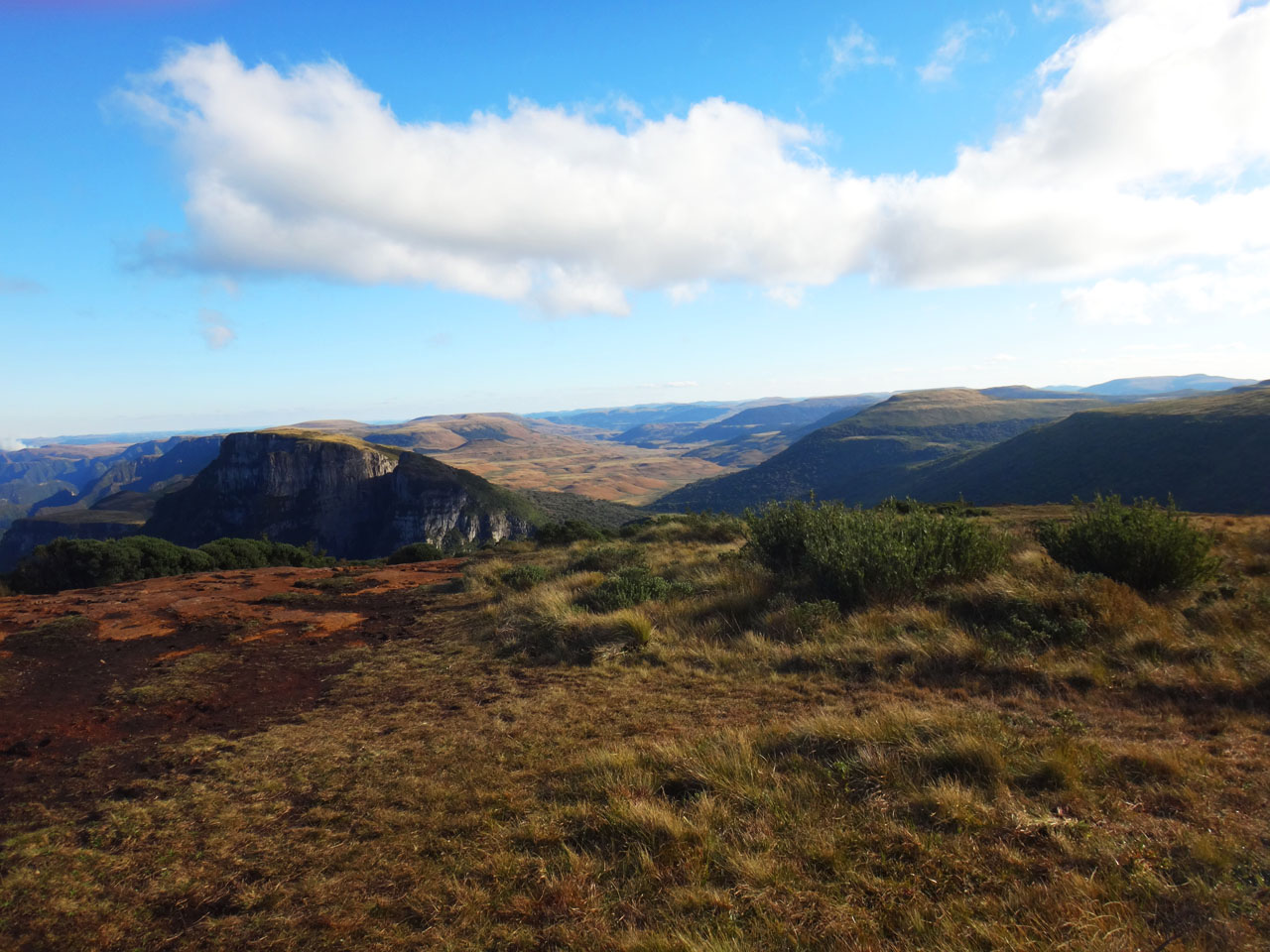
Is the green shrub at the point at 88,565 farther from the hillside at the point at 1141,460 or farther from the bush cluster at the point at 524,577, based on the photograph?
the hillside at the point at 1141,460

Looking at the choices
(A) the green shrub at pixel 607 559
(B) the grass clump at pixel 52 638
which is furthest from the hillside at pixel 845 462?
(B) the grass clump at pixel 52 638

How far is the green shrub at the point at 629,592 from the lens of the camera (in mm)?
10672

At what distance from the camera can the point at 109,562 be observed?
2731 centimetres

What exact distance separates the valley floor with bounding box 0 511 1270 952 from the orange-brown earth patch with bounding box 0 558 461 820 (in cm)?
8

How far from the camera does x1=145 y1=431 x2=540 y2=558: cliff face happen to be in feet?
360

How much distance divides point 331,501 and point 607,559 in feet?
385

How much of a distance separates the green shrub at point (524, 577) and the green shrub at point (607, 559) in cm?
109

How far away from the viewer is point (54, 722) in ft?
23.1

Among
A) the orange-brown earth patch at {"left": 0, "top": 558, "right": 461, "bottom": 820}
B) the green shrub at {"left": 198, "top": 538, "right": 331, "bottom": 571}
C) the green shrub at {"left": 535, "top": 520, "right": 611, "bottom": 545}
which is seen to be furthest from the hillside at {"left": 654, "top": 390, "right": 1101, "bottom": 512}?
the orange-brown earth patch at {"left": 0, "top": 558, "right": 461, "bottom": 820}

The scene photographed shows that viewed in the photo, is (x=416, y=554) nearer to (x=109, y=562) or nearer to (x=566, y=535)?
(x=566, y=535)

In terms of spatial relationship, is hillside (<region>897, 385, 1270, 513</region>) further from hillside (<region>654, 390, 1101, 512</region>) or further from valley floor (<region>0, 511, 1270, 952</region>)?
valley floor (<region>0, 511, 1270, 952</region>)

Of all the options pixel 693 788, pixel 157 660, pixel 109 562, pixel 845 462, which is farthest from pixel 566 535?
pixel 845 462

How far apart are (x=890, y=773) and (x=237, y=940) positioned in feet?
14.0

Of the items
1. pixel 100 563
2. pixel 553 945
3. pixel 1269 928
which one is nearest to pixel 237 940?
pixel 553 945
